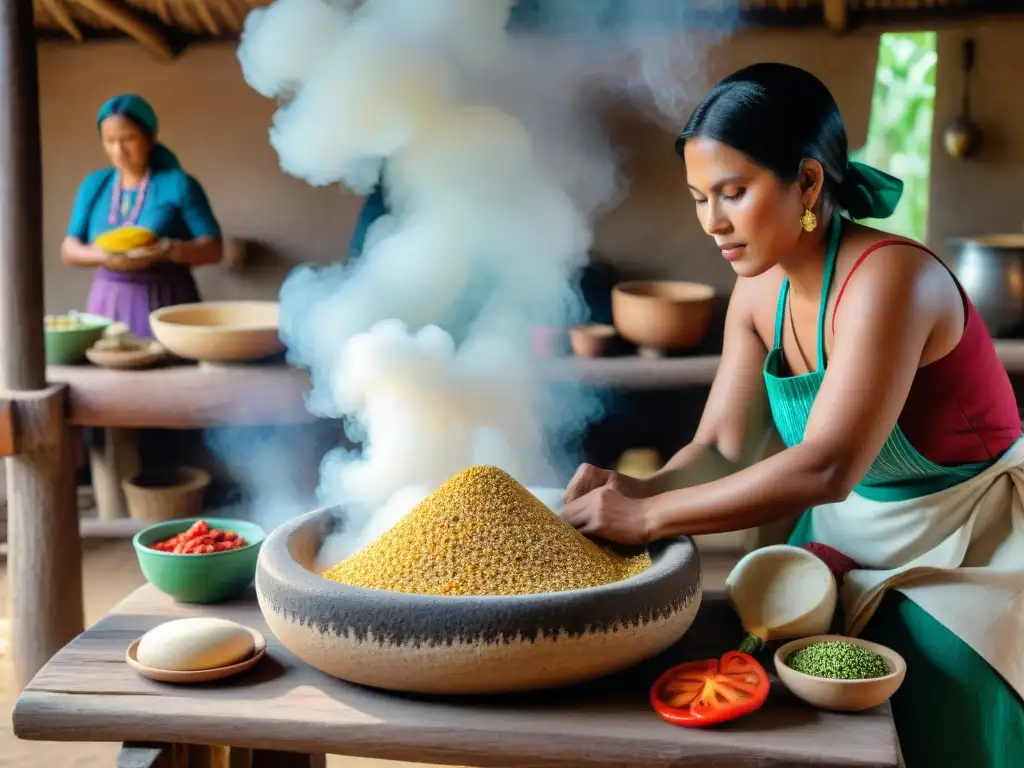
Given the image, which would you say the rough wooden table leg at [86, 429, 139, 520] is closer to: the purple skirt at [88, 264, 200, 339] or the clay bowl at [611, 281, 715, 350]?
the purple skirt at [88, 264, 200, 339]

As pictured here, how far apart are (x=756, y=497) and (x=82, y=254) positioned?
295 centimetres

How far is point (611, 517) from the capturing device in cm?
142

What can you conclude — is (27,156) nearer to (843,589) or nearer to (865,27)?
A: (843,589)

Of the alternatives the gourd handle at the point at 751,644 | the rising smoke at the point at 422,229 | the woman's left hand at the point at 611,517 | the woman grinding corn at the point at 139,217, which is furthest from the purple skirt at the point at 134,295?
the gourd handle at the point at 751,644

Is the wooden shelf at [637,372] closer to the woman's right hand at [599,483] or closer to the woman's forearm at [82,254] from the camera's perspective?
the woman's forearm at [82,254]

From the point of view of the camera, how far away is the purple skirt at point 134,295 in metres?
3.71

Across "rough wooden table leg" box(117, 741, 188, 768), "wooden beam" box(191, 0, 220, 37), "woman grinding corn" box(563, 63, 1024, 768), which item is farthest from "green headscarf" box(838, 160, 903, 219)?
"wooden beam" box(191, 0, 220, 37)

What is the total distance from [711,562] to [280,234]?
2298mm

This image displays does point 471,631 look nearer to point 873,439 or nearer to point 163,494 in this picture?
point 873,439

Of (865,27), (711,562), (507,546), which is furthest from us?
(865,27)

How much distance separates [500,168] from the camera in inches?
83.5

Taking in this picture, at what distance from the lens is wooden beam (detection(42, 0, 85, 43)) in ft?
13.4

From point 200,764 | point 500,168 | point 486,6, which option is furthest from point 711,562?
point 200,764

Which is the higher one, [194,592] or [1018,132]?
[1018,132]
